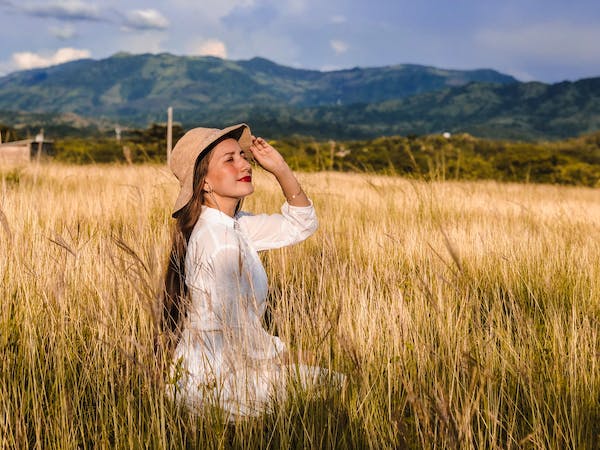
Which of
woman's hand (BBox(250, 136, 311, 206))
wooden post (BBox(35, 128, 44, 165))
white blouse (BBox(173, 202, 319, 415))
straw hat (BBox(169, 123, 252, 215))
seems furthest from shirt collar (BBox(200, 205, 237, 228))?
wooden post (BBox(35, 128, 44, 165))

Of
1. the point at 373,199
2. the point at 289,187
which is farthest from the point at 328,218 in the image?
the point at 289,187

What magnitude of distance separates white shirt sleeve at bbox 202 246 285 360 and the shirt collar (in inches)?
9.7

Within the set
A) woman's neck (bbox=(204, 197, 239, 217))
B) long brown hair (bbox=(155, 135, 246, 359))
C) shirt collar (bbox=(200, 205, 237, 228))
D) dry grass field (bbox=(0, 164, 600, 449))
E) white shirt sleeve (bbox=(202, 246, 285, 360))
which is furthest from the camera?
woman's neck (bbox=(204, 197, 239, 217))

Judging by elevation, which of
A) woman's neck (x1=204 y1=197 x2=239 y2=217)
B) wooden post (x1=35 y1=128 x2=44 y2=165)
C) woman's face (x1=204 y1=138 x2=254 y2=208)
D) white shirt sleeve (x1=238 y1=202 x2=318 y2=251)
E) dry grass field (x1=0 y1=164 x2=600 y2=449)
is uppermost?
wooden post (x1=35 y1=128 x2=44 y2=165)

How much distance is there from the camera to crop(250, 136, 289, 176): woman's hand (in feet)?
9.30

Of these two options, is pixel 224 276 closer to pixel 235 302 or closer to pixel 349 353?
pixel 235 302

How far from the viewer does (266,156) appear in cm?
286

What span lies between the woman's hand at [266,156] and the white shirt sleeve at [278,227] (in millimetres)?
185

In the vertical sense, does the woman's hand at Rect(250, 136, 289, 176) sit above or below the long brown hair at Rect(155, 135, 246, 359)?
above

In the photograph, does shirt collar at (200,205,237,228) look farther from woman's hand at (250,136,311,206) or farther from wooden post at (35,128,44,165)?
wooden post at (35,128,44,165)

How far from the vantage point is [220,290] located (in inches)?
85.4

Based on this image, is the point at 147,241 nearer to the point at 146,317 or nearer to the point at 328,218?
the point at 146,317

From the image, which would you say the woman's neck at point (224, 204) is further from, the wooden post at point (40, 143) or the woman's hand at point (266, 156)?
the wooden post at point (40, 143)

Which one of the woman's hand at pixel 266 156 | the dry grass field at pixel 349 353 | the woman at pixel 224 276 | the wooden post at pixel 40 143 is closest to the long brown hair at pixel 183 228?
the woman at pixel 224 276
